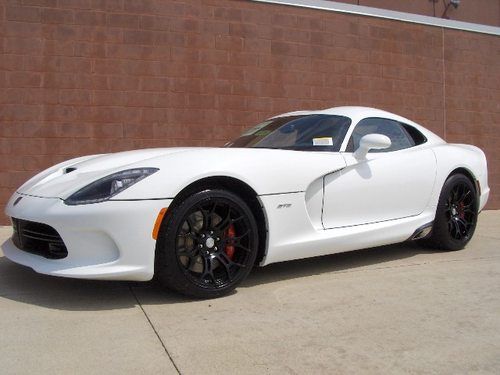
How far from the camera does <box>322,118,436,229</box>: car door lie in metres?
4.25

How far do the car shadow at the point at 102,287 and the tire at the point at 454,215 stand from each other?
2.57ft

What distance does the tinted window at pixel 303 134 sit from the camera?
4.44m

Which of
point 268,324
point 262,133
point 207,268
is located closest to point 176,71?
point 262,133

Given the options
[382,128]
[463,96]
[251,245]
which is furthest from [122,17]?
[463,96]

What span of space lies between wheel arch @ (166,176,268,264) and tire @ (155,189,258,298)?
0.17 feet

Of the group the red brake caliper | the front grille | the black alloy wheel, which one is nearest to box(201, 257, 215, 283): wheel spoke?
the red brake caliper

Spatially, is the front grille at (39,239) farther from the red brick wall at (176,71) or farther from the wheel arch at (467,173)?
the wheel arch at (467,173)

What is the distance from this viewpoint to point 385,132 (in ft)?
16.3

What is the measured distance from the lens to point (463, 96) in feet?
30.7

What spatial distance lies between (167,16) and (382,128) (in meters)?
3.63

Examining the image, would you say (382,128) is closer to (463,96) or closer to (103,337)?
(103,337)

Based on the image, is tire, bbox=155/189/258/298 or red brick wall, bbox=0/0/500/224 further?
red brick wall, bbox=0/0/500/224

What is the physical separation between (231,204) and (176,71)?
13.0 ft

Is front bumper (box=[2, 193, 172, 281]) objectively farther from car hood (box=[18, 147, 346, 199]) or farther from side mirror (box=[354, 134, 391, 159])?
side mirror (box=[354, 134, 391, 159])
